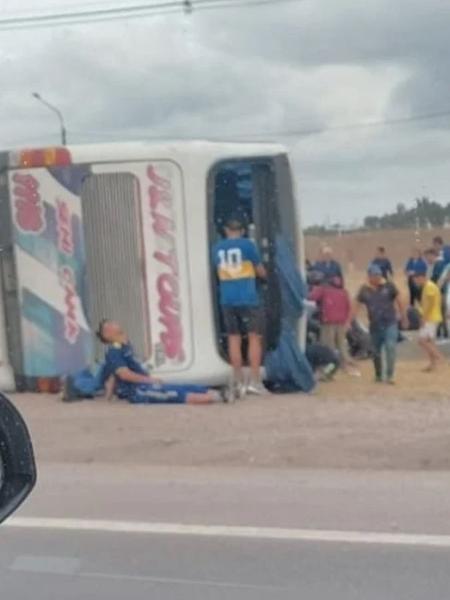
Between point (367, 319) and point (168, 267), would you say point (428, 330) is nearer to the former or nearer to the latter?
point (367, 319)

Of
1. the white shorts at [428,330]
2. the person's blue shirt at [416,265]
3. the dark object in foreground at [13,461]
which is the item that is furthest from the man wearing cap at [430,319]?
the dark object in foreground at [13,461]

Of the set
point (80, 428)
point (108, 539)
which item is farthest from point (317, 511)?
point (80, 428)

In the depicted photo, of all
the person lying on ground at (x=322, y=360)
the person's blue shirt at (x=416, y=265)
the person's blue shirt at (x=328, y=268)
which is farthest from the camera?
the person's blue shirt at (x=416, y=265)

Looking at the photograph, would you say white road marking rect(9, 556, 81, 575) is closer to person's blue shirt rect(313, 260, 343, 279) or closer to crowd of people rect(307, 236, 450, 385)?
crowd of people rect(307, 236, 450, 385)

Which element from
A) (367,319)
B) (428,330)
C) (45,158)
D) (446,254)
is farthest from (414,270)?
(45,158)

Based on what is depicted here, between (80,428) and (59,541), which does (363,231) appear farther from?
(59,541)

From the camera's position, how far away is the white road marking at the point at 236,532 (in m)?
7.50

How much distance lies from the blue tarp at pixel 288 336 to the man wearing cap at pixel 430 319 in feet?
12.3

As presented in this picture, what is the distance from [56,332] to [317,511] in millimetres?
5757

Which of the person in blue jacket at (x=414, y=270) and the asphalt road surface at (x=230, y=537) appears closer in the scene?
the asphalt road surface at (x=230, y=537)

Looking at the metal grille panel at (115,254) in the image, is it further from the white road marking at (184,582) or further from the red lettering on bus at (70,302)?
the white road marking at (184,582)

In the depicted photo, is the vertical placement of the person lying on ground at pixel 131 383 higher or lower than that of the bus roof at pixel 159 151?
lower

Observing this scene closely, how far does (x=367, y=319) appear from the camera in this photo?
16250 mm

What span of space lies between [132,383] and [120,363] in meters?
0.22
